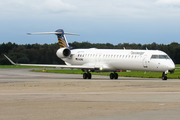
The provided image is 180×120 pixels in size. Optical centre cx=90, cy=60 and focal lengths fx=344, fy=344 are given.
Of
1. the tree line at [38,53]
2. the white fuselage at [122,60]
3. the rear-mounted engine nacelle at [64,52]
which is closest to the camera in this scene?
the white fuselage at [122,60]

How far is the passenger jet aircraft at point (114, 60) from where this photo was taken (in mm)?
30219

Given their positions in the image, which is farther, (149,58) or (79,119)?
(149,58)

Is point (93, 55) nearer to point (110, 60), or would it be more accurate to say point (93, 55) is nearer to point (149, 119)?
point (110, 60)

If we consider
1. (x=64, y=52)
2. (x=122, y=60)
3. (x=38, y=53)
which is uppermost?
(x=38, y=53)

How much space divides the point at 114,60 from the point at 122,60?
0.99 metres

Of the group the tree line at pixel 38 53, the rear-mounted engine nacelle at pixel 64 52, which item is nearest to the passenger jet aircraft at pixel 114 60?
the rear-mounted engine nacelle at pixel 64 52

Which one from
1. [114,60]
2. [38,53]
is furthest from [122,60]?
[38,53]

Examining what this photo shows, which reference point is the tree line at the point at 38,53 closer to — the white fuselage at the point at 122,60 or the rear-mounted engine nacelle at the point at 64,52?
the rear-mounted engine nacelle at the point at 64,52

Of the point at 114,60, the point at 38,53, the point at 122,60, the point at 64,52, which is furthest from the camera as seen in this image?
the point at 38,53

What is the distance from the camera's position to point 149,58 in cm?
3070

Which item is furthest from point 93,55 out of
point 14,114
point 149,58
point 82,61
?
point 14,114

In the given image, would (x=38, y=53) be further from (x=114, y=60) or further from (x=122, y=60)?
(x=122, y=60)

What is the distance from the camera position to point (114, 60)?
110 ft

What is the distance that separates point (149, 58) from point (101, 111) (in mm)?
20496
